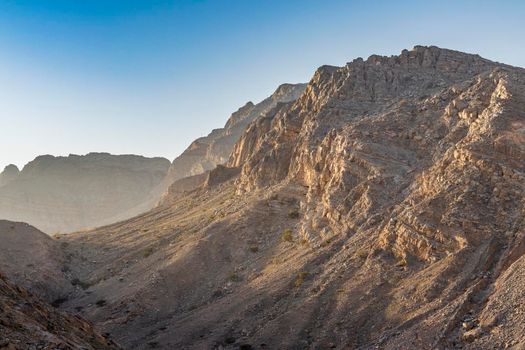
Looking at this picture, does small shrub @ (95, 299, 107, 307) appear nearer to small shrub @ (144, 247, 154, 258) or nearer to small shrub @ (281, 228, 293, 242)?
small shrub @ (144, 247, 154, 258)

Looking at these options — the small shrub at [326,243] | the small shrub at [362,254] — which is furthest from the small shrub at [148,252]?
the small shrub at [362,254]

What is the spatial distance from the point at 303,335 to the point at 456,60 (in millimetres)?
45877

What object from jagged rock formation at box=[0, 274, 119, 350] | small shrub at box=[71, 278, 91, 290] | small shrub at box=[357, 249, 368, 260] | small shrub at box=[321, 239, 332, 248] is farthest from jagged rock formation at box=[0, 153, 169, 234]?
jagged rock formation at box=[0, 274, 119, 350]

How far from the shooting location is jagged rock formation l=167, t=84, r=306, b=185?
15550 cm

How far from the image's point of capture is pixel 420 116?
51.4 meters

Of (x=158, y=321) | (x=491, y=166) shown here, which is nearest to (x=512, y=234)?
(x=491, y=166)

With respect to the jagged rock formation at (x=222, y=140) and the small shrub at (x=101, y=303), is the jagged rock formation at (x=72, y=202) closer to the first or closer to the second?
the jagged rock formation at (x=222, y=140)

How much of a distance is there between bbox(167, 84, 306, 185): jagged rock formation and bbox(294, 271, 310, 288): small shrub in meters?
111

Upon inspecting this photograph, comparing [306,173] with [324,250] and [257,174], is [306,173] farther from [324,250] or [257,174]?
[324,250]

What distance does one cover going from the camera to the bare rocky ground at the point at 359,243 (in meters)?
31.0

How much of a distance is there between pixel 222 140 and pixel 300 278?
4830 inches

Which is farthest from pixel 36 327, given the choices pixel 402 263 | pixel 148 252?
pixel 148 252

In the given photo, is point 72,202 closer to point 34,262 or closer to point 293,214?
point 34,262

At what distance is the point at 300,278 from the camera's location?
126ft
